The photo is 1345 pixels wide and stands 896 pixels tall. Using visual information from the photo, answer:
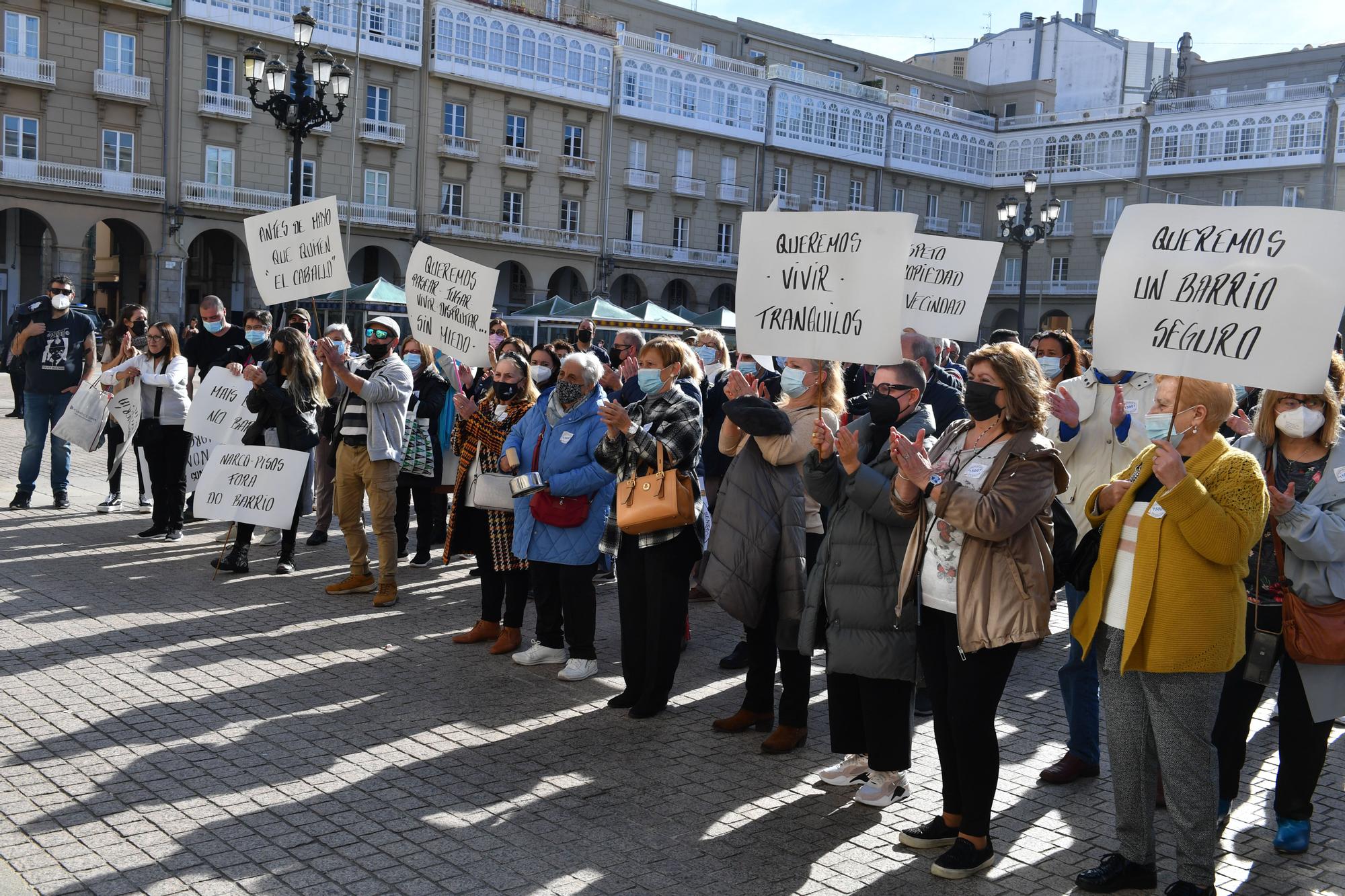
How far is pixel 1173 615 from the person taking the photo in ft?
13.3

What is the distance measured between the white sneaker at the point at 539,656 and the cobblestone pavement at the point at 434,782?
0.05 metres

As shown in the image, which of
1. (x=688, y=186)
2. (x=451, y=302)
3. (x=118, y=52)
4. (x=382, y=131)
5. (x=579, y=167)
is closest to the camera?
(x=451, y=302)


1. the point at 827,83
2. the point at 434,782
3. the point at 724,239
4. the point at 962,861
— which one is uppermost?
the point at 827,83

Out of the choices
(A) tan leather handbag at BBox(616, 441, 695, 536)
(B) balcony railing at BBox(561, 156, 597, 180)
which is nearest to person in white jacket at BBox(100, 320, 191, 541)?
(A) tan leather handbag at BBox(616, 441, 695, 536)

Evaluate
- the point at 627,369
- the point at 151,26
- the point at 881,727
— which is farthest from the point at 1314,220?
the point at 151,26

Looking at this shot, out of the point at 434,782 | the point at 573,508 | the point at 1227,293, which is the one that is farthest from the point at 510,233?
the point at 1227,293

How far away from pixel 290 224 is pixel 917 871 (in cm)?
698

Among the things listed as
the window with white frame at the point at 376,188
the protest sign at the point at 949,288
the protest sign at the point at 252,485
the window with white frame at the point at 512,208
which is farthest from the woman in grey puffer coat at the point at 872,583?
the window with white frame at the point at 512,208

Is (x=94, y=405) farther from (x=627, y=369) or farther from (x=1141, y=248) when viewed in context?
(x=1141, y=248)

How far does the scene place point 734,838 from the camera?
4715 millimetres

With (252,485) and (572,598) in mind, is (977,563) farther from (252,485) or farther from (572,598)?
(252,485)

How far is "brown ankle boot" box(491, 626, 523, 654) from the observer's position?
7.31 metres

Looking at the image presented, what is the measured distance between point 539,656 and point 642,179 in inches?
1696

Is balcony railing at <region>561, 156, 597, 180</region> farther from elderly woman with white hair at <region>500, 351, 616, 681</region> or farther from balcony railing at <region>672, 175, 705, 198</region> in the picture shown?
elderly woman with white hair at <region>500, 351, 616, 681</region>
